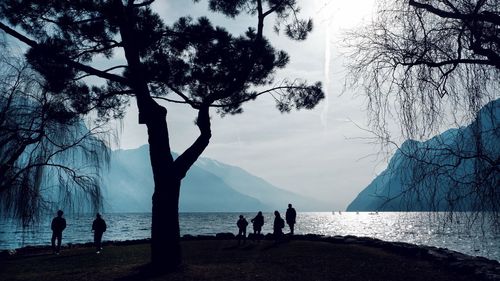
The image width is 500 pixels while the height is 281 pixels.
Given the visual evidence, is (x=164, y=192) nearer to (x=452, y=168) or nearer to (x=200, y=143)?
(x=200, y=143)

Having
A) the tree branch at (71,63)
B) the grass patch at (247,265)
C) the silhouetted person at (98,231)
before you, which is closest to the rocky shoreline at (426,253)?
the grass patch at (247,265)

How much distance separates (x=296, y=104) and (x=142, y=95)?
19.4 feet

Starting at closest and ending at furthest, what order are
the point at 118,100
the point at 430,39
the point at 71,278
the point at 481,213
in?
1. the point at 481,213
2. the point at 430,39
3. the point at 71,278
4. the point at 118,100

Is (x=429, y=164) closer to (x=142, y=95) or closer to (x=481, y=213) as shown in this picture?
(x=481, y=213)

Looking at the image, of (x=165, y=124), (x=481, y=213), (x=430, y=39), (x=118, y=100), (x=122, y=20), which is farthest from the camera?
(x=118, y=100)

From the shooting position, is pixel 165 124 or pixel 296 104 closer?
pixel 165 124

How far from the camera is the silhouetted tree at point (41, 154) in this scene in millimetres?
12609

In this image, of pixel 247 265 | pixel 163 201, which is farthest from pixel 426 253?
pixel 163 201

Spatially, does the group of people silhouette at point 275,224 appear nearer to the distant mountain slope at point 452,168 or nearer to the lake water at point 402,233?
the lake water at point 402,233

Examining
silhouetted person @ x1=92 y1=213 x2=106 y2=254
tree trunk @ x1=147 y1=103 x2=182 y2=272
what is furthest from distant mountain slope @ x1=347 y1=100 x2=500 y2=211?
silhouetted person @ x1=92 y1=213 x2=106 y2=254

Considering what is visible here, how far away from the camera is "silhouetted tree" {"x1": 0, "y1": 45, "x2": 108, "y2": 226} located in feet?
41.4

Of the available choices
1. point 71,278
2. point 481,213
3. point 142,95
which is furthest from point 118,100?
point 481,213

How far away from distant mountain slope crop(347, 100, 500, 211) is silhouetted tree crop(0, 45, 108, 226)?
36.7 feet

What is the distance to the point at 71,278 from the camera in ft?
37.6
